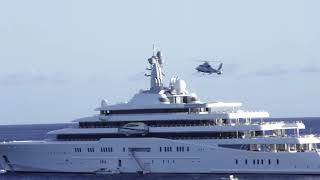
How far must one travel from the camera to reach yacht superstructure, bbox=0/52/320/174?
5866cm

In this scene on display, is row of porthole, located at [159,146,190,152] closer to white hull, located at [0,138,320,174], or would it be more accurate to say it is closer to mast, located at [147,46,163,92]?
white hull, located at [0,138,320,174]

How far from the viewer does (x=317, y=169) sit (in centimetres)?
5747

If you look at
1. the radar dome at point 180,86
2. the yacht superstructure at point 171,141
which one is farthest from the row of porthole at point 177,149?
the radar dome at point 180,86

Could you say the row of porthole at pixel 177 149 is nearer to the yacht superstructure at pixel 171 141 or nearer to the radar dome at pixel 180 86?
the yacht superstructure at pixel 171 141

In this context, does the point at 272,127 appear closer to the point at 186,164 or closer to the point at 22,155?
the point at 186,164

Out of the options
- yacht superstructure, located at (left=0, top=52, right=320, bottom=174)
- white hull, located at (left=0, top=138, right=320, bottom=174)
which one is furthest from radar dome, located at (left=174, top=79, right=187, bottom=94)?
white hull, located at (left=0, top=138, right=320, bottom=174)

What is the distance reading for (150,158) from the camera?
61156 millimetres

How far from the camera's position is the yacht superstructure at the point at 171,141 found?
2309 inches

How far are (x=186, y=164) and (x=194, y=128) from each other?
2.37 meters

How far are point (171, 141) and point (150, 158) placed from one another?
1945mm

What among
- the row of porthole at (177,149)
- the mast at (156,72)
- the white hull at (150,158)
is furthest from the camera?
the mast at (156,72)

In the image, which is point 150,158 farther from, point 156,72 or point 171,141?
point 156,72

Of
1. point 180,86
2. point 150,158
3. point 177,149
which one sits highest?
point 180,86

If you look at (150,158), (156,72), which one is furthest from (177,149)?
(156,72)
